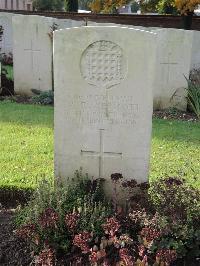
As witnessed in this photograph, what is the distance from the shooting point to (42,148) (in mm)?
5957

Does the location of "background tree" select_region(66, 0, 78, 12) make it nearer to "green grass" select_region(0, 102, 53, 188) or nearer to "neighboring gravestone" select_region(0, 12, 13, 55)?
"neighboring gravestone" select_region(0, 12, 13, 55)

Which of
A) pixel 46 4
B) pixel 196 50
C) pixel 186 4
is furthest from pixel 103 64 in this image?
pixel 46 4

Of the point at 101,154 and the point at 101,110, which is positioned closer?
the point at 101,110

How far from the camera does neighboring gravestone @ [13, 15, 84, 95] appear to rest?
9.41 meters

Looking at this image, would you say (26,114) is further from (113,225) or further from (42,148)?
(113,225)

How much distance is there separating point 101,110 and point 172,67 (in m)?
4.94

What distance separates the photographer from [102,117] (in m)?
3.92

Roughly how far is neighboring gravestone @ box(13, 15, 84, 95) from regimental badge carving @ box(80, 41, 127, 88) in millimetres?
5801

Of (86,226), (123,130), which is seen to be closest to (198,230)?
(86,226)

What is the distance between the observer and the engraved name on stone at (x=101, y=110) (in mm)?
3855

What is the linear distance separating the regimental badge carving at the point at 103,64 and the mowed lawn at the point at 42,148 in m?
1.03

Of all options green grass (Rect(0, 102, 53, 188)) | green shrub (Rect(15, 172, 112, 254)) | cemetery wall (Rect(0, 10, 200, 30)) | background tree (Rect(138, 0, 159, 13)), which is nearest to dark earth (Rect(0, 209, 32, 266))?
green shrub (Rect(15, 172, 112, 254))

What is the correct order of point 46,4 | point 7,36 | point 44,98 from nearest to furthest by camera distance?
point 44,98
point 7,36
point 46,4

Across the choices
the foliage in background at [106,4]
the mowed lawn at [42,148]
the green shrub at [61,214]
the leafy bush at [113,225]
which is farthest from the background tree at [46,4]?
the leafy bush at [113,225]
